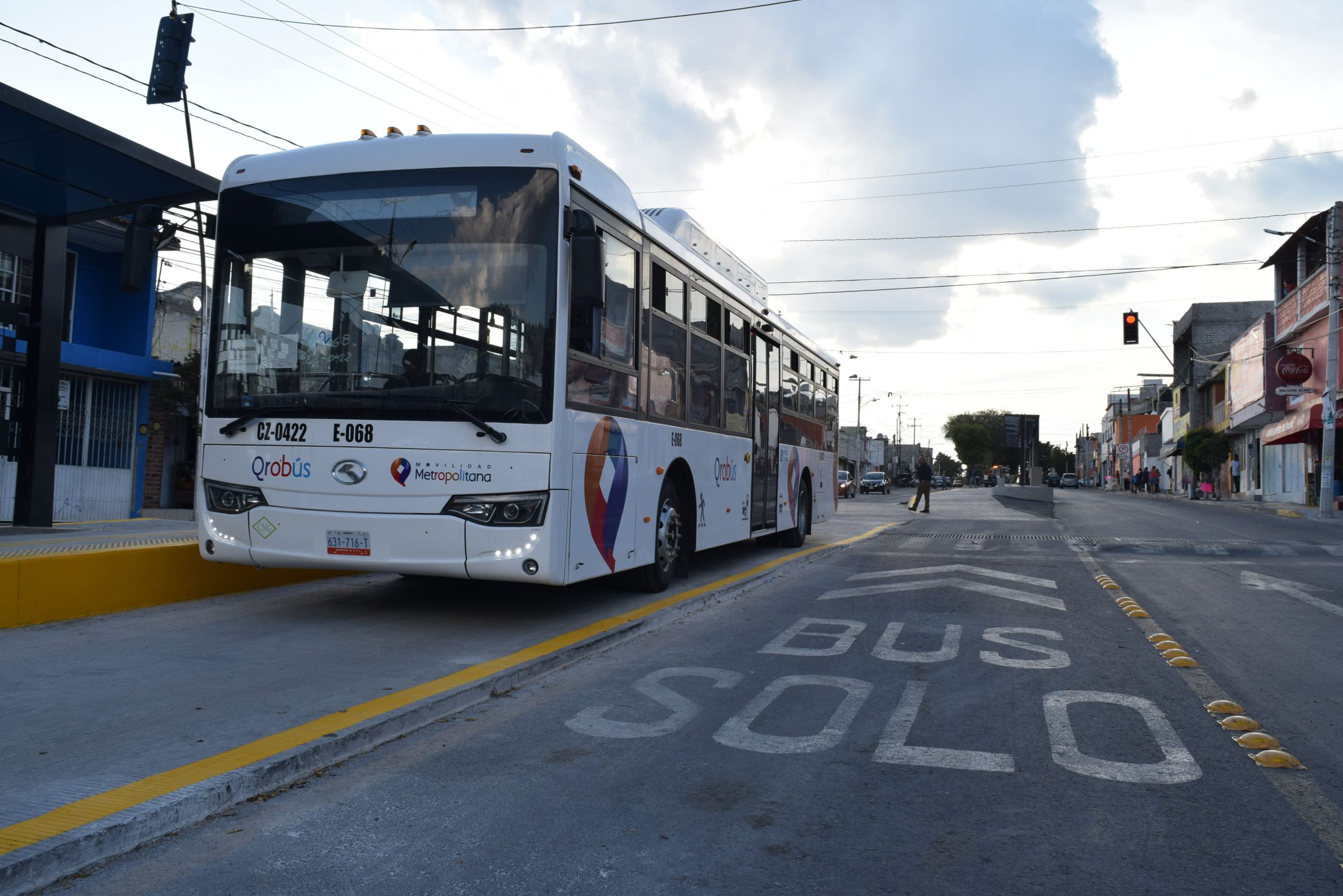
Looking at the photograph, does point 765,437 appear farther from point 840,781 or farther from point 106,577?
point 840,781

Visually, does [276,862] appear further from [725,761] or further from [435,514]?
[435,514]

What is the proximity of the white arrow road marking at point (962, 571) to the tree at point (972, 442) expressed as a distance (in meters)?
126

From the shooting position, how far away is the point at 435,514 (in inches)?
263

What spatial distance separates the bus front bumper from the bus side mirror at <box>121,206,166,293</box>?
2.41 metres

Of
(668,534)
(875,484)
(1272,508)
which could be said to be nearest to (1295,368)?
(1272,508)

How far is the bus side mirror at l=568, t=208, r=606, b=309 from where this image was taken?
6738mm

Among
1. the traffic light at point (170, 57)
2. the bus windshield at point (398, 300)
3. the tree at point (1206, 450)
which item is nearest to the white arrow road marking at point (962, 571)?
the bus windshield at point (398, 300)

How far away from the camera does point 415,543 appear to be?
6727 mm

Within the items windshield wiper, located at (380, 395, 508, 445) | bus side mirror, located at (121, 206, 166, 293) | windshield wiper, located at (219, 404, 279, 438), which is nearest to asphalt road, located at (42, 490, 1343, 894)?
windshield wiper, located at (380, 395, 508, 445)

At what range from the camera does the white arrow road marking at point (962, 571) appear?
10984mm

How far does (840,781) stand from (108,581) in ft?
18.9

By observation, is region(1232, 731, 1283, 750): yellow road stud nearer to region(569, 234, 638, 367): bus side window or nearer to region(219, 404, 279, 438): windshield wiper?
region(569, 234, 638, 367): bus side window

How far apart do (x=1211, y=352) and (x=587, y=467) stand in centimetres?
7098

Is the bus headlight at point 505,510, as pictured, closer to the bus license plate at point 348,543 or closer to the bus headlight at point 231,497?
the bus license plate at point 348,543
